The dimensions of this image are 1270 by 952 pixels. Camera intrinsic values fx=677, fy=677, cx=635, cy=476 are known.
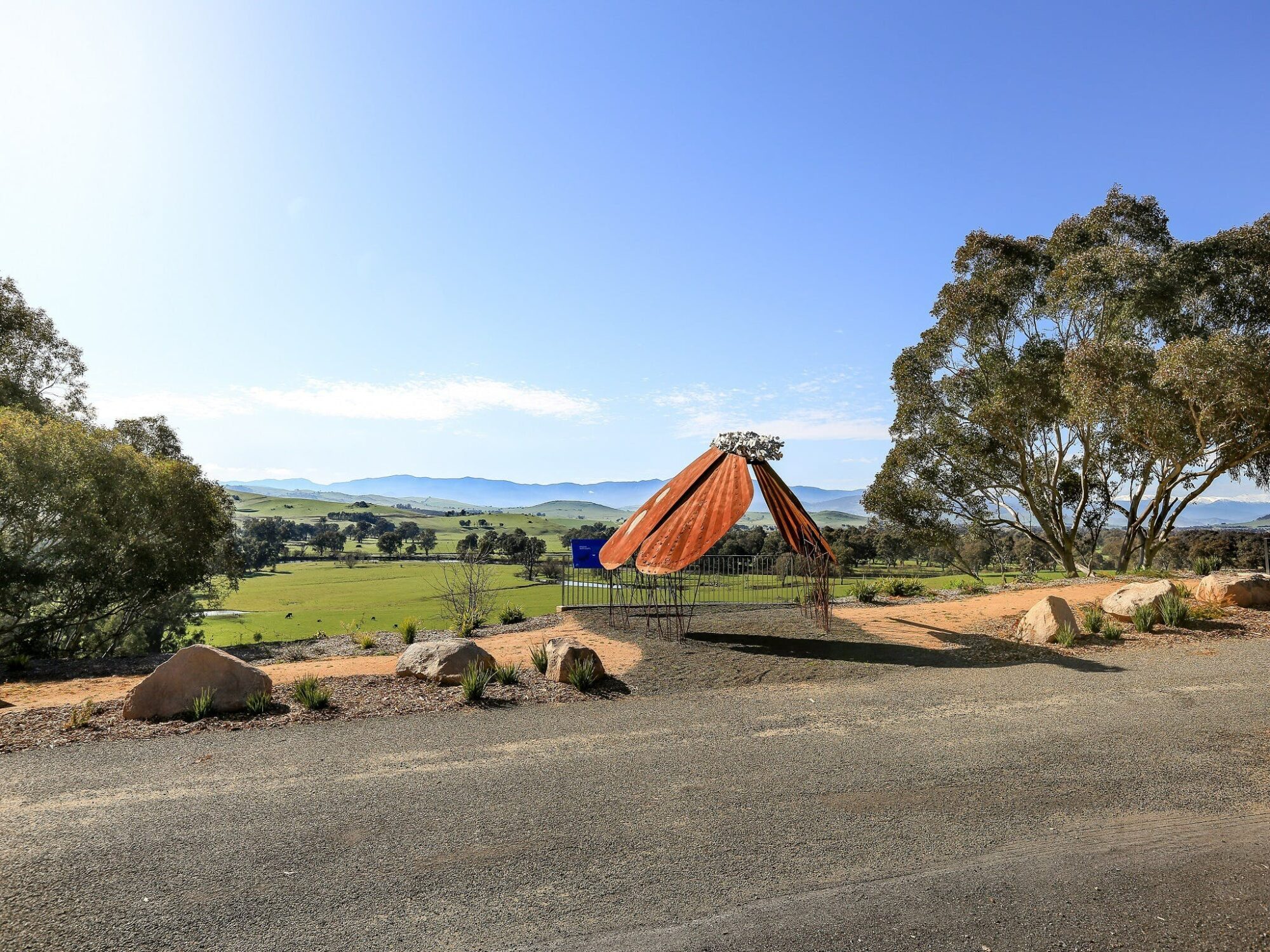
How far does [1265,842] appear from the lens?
4.83 meters

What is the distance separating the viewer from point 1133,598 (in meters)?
13.7

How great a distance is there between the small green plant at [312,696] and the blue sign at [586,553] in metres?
8.75

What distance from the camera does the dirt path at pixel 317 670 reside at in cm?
1022

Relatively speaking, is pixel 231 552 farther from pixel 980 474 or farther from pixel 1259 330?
pixel 1259 330

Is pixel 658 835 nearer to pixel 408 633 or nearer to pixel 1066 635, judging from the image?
pixel 1066 635

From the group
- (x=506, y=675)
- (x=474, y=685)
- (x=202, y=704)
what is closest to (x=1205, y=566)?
(x=506, y=675)

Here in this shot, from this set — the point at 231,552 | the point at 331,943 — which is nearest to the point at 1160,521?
the point at 331,943

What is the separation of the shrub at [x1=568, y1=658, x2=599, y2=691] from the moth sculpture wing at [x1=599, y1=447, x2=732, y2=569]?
4.33 m

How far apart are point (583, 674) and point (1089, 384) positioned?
668 inches

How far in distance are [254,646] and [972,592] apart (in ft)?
64.8

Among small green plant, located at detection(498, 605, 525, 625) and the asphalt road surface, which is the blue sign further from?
the asphalt road surface

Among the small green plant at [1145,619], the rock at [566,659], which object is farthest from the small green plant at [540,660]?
the small green plant at [1145,619]

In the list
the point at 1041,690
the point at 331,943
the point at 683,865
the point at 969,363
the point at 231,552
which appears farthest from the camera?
the point at 969,363

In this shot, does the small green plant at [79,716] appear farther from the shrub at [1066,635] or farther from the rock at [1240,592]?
the rock at [1240,592]
